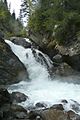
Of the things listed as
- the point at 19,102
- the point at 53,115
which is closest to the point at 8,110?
the point at 53,115

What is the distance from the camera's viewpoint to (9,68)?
71.2 ft

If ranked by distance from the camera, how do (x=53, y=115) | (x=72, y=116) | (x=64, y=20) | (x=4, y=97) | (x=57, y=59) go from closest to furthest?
(x=53, y=115) < (x=72, y=116) < (x=4, y=97) < (x=64, y=20) < (x=57, y=59)

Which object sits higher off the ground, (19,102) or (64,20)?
(64,20)

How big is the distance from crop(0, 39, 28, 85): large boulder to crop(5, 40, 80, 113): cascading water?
627 millimetres

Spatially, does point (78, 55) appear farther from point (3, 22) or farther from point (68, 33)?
point (3, 22)

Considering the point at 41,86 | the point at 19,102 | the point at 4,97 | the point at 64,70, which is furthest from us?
the point at 64,70

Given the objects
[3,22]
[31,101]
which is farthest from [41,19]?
[3,22]

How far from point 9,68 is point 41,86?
2.80 metres

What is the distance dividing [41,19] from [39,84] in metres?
9.37

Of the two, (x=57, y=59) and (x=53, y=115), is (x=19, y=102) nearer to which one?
(x=53, y=115)

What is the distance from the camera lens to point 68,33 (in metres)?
23.9

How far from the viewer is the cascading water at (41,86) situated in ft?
55.0

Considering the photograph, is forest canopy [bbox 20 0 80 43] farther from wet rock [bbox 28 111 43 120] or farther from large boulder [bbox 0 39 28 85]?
wet rock [bbox 28 111 43 120]

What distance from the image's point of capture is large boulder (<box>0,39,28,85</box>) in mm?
20891
